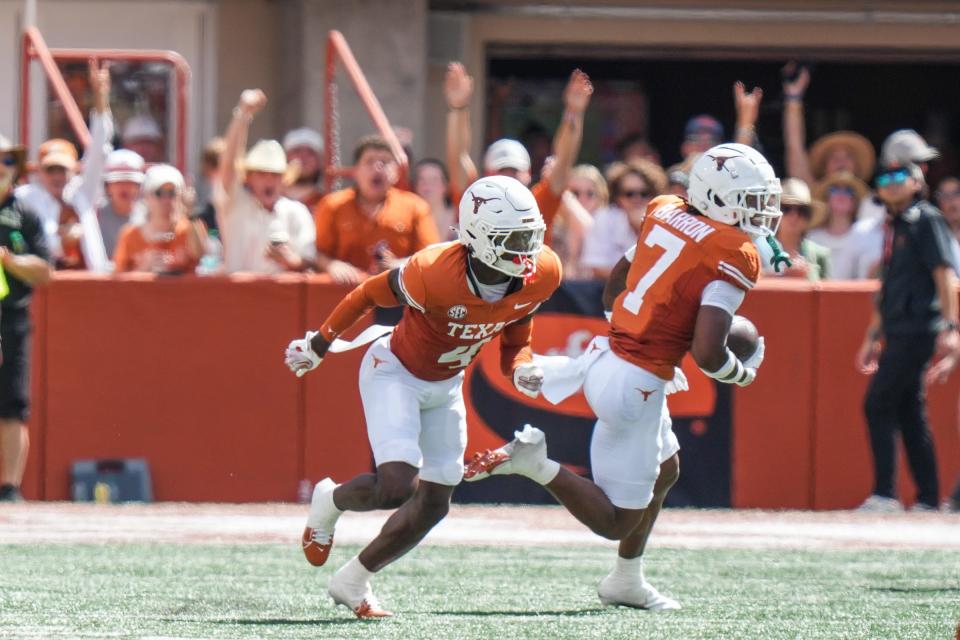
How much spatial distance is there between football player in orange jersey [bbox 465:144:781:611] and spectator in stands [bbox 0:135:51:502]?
14.6ft

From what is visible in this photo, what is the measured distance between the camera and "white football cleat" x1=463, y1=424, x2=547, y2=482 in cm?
747

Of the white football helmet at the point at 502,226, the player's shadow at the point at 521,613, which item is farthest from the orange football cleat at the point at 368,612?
the white football helmet at the point at 502,226

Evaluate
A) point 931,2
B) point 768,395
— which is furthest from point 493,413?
point 931,2

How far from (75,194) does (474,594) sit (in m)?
5.08

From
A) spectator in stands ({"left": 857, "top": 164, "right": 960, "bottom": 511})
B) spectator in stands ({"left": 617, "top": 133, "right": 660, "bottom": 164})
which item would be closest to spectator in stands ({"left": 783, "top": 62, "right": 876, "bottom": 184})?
spectator in stands ({"left": 617, "top": 133, "right": 660, "bottom": 164})

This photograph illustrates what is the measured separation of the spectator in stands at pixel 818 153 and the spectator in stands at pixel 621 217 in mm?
2083

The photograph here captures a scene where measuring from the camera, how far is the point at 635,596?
781 cm

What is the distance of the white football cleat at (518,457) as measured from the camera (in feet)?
24.5

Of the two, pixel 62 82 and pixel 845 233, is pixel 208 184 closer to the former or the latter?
pixel 62 82

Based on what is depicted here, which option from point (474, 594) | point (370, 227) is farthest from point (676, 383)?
point (370, 227)

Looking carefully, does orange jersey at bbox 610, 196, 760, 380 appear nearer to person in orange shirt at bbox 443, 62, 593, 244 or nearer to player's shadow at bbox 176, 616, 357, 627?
player's shadow at bbox 176, 616, 357, 627

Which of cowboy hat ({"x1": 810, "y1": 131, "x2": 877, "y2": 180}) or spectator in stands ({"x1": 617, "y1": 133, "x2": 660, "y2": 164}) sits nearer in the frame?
cowboy hat ({"x1": 810, "y1": 131, "x2": 877, "y2": 180})

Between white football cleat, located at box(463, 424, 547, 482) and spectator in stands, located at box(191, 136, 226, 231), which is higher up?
spectator in stands, located at box(191, 136, 226, 231)

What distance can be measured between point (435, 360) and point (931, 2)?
31.5ft
